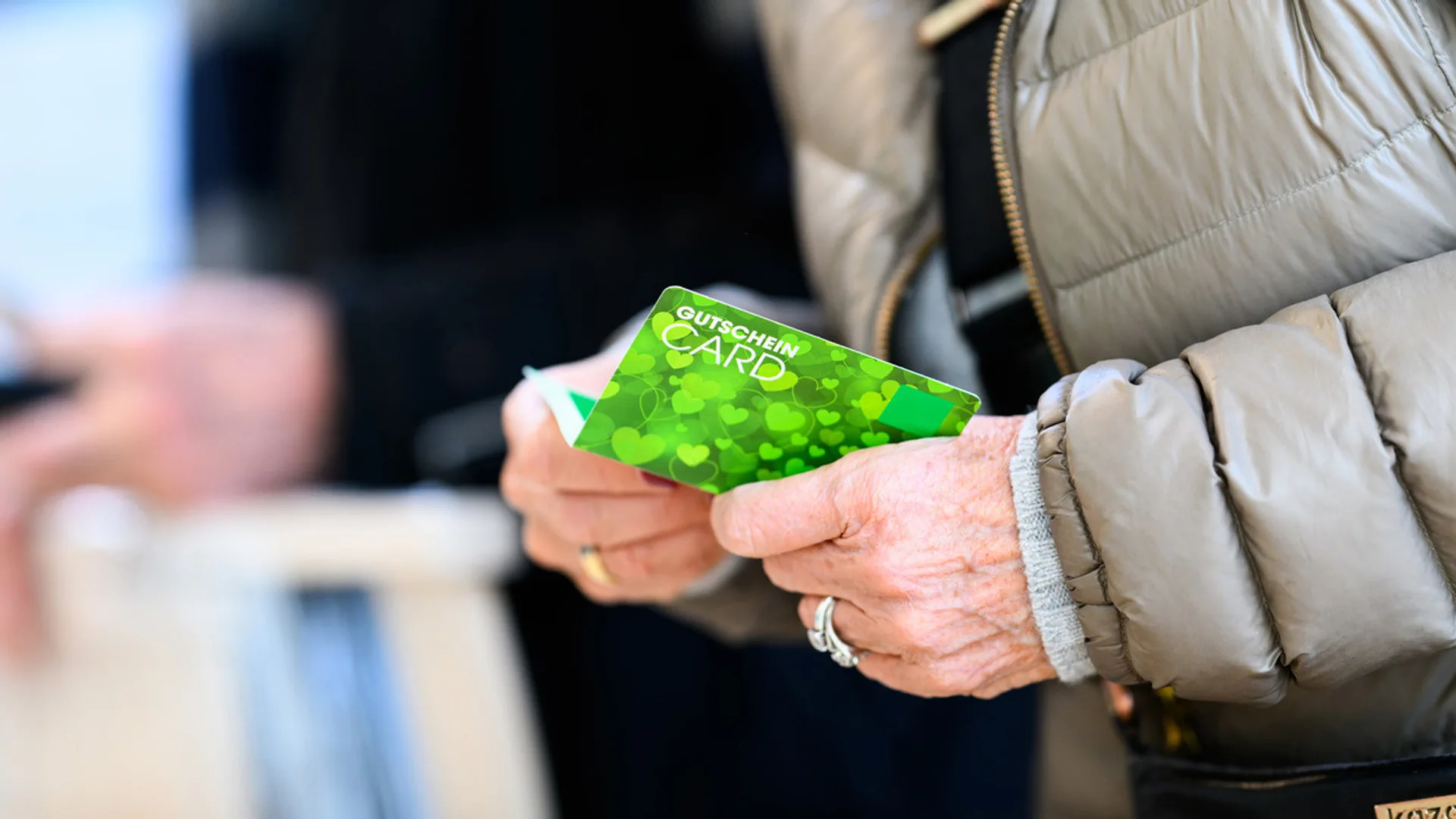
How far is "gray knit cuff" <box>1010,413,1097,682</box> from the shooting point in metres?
0.59

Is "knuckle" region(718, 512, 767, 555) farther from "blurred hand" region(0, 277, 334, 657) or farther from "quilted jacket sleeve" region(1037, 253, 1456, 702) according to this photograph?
"blurred hand" region(0, 277, 334, 657)

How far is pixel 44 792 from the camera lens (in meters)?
1.63

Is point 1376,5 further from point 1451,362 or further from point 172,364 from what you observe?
A: point 172,364

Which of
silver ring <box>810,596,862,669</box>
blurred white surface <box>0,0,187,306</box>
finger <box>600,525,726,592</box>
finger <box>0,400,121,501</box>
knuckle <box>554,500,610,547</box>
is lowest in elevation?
silver ring <box>810,596,862,669</box>

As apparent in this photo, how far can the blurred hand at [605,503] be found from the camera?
2.53ft

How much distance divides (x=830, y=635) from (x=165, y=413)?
1264mm

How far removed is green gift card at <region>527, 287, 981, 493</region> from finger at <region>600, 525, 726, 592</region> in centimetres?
15

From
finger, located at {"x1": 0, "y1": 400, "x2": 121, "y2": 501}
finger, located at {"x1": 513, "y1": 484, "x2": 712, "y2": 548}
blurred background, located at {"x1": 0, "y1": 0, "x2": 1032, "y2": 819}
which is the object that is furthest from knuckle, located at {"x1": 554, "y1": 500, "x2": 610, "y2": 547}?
finger, located at {"x1": 0, "y1": 400, "x2": 121, "y2": 501}

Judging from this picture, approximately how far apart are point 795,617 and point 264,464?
1086 millimetres

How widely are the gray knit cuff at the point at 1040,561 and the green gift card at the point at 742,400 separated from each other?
0.14 feet

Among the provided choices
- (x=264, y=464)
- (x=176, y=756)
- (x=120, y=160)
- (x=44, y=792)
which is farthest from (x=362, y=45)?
(x=44, y=792)

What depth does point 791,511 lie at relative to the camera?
0.65m

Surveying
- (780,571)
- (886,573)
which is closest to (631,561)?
(780,571)

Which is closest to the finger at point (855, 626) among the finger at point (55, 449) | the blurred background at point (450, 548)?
the blurred background at point (450, 548)
